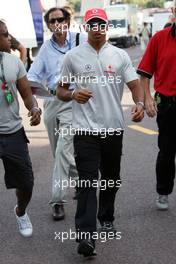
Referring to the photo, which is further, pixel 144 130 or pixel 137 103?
Answer: pixel 144 130

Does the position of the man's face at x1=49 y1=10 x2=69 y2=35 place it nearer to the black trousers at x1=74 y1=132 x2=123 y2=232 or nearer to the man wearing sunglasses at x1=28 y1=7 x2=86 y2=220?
the man wearing sunglasses at x1=28 y1=7 x2=86 y2=220

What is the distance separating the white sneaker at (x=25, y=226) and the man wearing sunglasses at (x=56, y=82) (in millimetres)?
400

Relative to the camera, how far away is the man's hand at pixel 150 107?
5.32m

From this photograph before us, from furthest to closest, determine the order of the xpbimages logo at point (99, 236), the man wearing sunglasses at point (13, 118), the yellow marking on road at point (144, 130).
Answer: the yellow marking on road at point (144, 130) < the xpbimages logo at point (99, 236) < the man wearing sunglasses at point (13, 118)

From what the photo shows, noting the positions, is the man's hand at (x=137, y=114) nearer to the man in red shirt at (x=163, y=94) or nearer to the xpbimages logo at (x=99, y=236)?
the man in red shirt at (x=163, y=94)

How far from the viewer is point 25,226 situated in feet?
17.0

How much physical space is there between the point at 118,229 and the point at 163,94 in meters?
1.27

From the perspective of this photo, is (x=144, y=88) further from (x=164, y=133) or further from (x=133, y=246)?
(x=133, y=246)

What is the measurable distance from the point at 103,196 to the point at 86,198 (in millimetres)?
422

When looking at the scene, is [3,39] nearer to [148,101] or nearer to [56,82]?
[56,82]

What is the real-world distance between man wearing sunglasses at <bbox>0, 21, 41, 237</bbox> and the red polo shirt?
120 cm

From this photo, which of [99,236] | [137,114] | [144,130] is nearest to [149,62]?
[137,114]

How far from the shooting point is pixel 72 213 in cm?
571

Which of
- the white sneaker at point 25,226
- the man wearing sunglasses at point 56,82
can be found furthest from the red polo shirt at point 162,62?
the white sneaker at point 25,226
